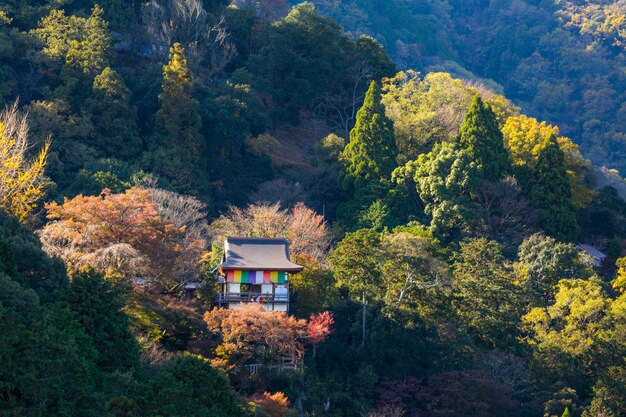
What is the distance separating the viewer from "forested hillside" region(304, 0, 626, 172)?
83812 mm

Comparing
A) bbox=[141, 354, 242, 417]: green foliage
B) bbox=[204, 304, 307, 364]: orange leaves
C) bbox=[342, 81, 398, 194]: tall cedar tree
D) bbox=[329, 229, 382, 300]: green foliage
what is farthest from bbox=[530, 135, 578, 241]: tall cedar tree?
bbox=[141, 354, 242, 417]: green foliage

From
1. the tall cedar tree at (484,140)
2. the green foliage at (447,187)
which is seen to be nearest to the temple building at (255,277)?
the green foliage at (447,187)

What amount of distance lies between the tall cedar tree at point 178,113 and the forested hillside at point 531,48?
105 feet

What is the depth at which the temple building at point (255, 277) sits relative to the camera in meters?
37.3

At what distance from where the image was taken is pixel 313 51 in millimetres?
55594

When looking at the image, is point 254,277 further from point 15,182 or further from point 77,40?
point 77,40

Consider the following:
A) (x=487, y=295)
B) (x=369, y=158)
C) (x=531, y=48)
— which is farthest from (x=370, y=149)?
(x=531, y=48)

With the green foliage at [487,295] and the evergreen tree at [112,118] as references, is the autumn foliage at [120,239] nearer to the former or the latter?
the green foliage at [487,295]

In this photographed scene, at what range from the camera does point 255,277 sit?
37.6 meters

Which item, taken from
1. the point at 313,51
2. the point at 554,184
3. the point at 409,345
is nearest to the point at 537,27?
the point at 313,51

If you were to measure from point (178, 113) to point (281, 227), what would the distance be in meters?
8.63

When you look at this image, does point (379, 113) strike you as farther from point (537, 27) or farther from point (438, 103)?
point (537, 27)

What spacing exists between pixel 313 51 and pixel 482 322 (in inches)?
781

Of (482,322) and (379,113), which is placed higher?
(379,113)
